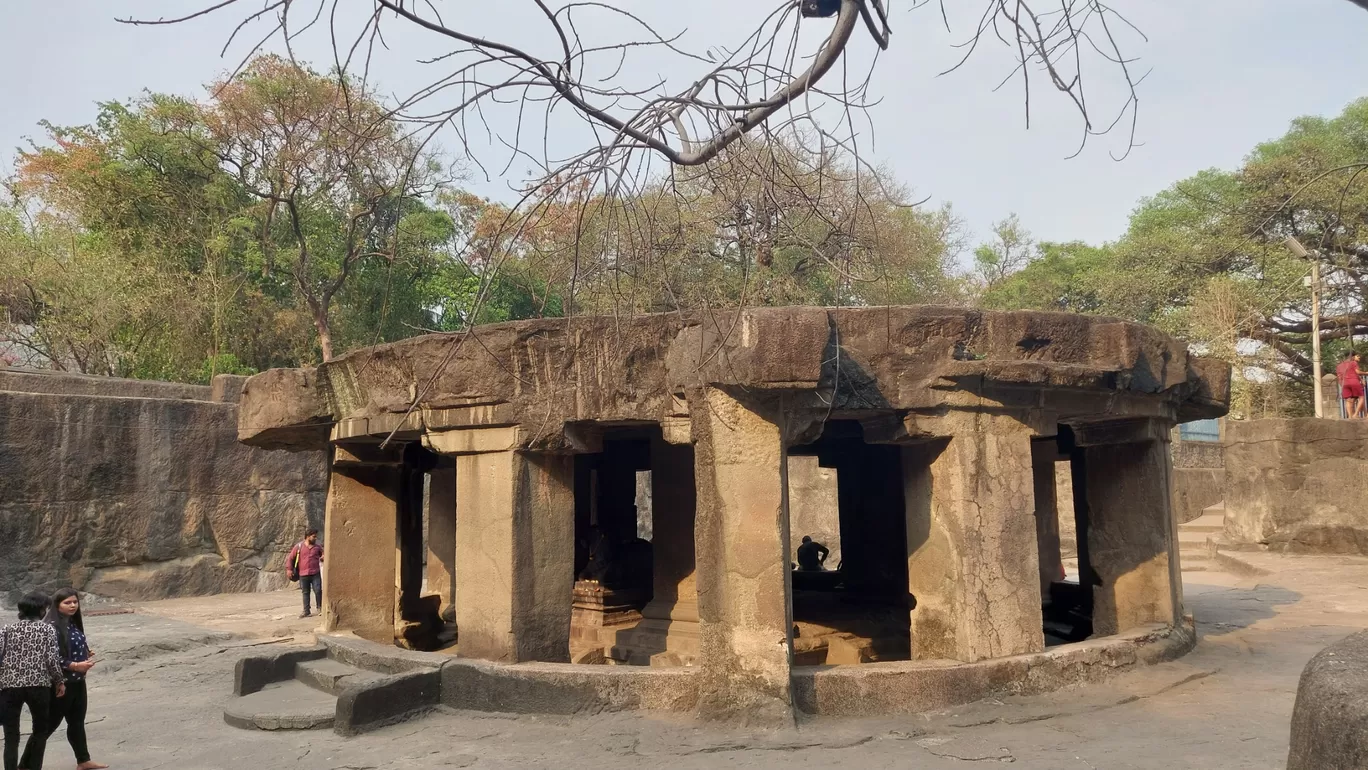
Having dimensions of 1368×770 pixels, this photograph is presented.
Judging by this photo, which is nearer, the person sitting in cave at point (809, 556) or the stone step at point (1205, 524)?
the person sitting in cave at point (809, 556)

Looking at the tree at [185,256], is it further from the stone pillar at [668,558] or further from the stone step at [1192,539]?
the stone step at [1192,539]

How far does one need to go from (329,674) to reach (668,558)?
272cm

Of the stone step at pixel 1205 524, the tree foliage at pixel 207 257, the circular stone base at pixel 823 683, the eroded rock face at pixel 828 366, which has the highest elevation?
the tree foliage at pixel 207 257

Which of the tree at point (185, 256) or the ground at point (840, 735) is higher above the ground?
the tree at point (185, 256)

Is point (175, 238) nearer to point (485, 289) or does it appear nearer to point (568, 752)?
point (568, 752)

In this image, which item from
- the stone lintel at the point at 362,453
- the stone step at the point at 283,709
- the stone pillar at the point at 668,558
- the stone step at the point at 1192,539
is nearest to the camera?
the stone step at the point at 283,709

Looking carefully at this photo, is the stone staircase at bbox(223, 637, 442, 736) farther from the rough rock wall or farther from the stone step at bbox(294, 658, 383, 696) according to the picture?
the rough rock wall

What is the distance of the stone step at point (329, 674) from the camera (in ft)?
19.3

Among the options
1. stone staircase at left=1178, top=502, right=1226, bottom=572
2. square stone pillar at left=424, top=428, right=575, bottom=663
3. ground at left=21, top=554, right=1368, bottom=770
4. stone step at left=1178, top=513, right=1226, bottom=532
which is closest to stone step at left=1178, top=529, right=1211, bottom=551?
stone staircase at left=1178, top=502, right=1226, bottom=572

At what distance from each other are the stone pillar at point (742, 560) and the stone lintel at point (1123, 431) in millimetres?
3032

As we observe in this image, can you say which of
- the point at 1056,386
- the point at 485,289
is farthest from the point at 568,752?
the point at 1056,386

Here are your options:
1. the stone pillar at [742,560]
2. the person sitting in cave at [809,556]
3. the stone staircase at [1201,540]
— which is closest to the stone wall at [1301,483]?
the stone staircase at [1201,540]

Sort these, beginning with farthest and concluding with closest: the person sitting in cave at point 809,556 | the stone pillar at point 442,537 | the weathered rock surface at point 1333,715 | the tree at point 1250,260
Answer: the tree at point 1250,260, the person sitting in cave at point 809,556, the stone pillar at point 442,537, the weathered rock surface at point 1333,715

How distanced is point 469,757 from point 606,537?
14.5 feet
